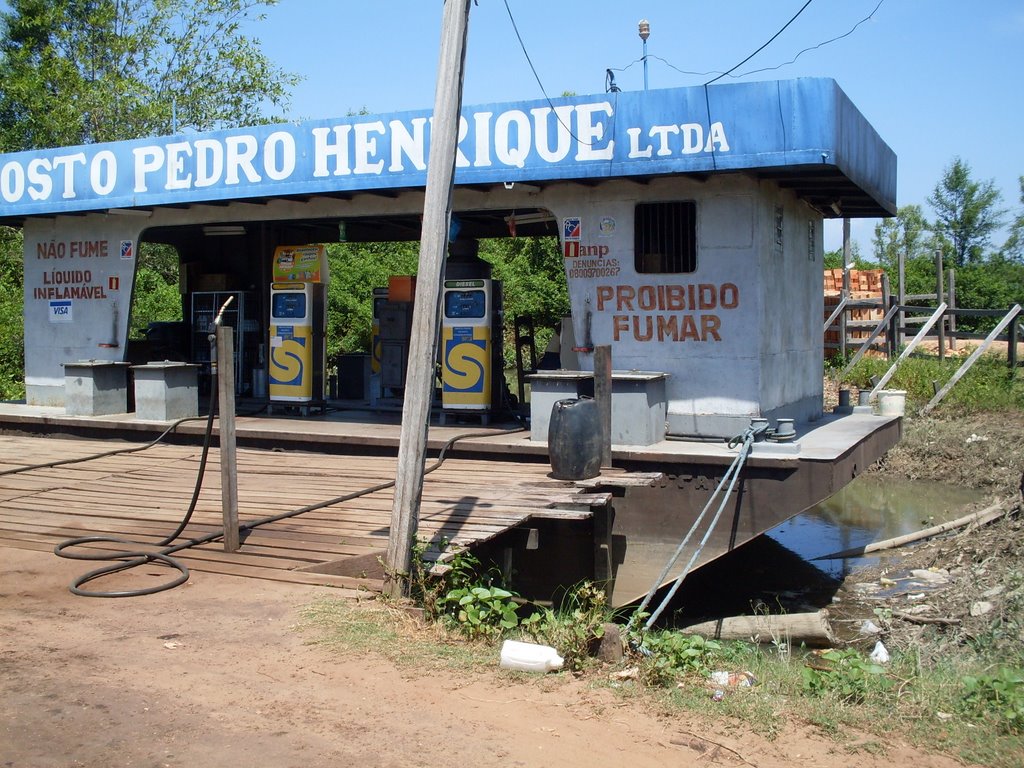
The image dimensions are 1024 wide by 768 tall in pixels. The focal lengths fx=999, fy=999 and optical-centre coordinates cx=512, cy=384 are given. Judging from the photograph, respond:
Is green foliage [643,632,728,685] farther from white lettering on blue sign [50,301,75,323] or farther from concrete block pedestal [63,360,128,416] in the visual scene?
white lettering on blue sign [50,301,75,323]

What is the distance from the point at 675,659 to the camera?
5.61 m

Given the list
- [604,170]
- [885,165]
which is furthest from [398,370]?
[885,165]

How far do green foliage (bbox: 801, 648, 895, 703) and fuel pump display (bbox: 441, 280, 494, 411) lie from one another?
23.3 feet

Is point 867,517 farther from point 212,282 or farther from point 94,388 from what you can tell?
point 94,388

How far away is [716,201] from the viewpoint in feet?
34.0

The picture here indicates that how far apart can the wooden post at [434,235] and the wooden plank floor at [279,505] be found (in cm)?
46

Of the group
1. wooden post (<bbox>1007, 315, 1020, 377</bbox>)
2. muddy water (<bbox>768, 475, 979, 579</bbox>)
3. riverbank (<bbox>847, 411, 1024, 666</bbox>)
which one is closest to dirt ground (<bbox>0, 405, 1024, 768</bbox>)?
riverbank (<bbox>847, 411, 1024, 666</bbox>)

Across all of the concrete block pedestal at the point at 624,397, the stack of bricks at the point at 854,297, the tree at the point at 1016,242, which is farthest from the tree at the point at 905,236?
the concrete block pedestal at the point at 624,397

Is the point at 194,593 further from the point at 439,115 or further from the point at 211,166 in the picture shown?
the point at 211,166

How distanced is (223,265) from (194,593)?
11.4m

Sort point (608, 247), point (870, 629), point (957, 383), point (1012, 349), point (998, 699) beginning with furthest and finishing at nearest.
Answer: point (1012, 349)
point (957, 383)
point (608, 247)
point (870, 629)
point (998, 699)

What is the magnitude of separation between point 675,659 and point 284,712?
7.14 ft

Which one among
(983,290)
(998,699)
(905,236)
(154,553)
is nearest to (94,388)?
(154,553)

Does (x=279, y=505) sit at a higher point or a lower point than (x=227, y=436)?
lower
